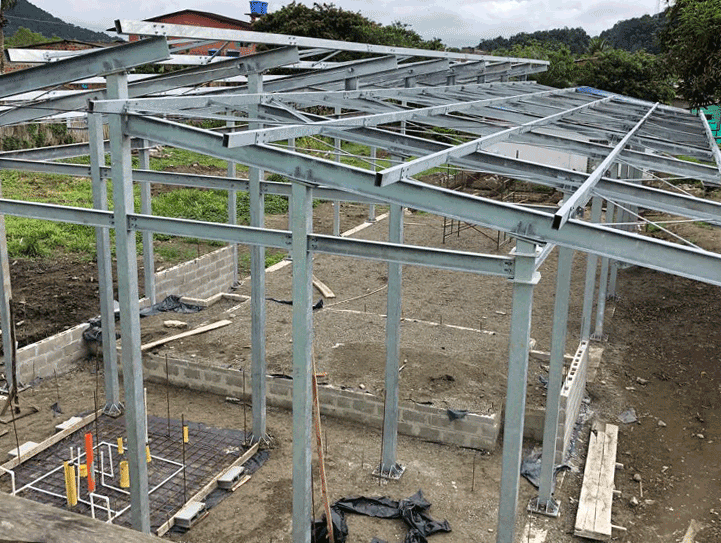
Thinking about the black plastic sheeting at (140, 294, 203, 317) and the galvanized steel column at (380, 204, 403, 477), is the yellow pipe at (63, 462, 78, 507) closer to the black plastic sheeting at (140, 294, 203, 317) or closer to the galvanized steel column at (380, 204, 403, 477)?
the galvanized steel column at (380, 204, 403, 477)

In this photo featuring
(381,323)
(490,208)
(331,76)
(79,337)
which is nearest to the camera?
(490,208)

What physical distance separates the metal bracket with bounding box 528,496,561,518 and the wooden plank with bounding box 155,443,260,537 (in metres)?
3.46

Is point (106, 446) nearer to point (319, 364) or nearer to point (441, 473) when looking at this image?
point (319, 364)

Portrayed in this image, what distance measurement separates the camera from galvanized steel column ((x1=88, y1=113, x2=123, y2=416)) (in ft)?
29.8

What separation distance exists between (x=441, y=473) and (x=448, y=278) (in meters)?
8.10

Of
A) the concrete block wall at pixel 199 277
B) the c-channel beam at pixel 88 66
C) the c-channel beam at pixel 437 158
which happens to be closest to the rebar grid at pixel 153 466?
the concrete block wall at pixel 199 277

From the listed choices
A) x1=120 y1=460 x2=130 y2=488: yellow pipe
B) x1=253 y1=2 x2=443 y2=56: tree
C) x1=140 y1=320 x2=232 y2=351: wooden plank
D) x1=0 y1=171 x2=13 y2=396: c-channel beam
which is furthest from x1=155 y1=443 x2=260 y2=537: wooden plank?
x1=253 y1=2 x2=443 y2=56: tree

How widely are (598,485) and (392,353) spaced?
2.86 m

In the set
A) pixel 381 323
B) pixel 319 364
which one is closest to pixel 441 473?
pixel 319 364

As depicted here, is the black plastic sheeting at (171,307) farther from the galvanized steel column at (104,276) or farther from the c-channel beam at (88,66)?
the c-channel beam at (88,66)

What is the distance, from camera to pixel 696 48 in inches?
701

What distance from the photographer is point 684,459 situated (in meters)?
9.55

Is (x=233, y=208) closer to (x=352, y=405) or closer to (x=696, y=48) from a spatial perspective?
(x=352, y=405)

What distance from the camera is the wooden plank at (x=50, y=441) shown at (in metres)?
8.80
